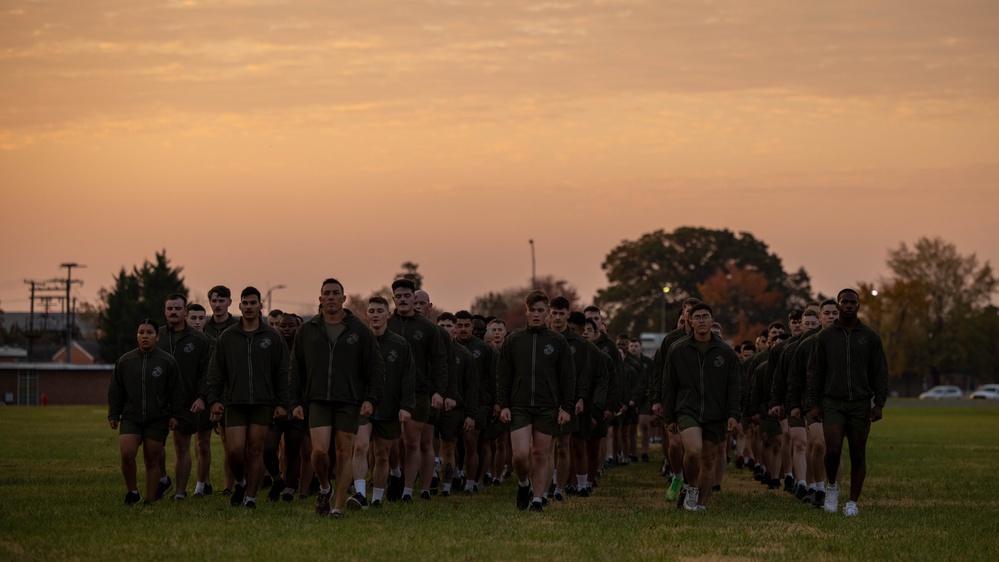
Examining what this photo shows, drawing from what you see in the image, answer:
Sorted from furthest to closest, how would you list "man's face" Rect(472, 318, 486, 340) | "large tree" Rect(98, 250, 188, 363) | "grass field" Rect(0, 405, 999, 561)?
"large tree" Rect(98, 250, 188, 363) → "man's face" Rect(472, 318, 486, 340) → "grass field" Rect(0, 405, 999, 561)

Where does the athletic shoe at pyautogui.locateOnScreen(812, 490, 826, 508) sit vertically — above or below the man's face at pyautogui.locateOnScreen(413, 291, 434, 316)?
below

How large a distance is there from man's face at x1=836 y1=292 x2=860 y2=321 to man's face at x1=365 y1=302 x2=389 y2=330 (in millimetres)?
4926

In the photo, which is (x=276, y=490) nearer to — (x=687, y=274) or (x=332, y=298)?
(x=332, y=298)

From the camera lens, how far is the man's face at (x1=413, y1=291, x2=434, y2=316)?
18561 millimetres

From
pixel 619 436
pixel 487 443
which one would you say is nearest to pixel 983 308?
pixel 619 436

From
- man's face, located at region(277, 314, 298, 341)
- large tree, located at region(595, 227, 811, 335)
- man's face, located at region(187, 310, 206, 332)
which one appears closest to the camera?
man's face, located at region(277, 314, 298, 341)

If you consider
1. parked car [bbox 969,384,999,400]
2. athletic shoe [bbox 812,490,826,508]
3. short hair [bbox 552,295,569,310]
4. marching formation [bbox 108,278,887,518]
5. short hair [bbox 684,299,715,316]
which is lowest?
parked car [bbox 969,384,999,400]

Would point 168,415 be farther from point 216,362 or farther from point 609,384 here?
point 609,384

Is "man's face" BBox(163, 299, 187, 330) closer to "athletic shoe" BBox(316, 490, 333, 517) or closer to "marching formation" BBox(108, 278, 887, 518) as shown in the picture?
"marching formation" BBox(108, 278, 887, 518)

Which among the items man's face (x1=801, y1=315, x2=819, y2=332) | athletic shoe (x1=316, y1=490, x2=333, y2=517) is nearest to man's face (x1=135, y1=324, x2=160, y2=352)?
athletic shoe (x1=316, y1=490, x2=333, y2=517)

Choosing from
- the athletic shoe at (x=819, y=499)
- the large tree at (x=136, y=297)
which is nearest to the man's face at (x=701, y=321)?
the athletic shoe at (x=819, y=499)

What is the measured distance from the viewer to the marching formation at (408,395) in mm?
15547

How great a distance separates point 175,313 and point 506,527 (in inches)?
225

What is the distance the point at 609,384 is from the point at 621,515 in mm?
3383
